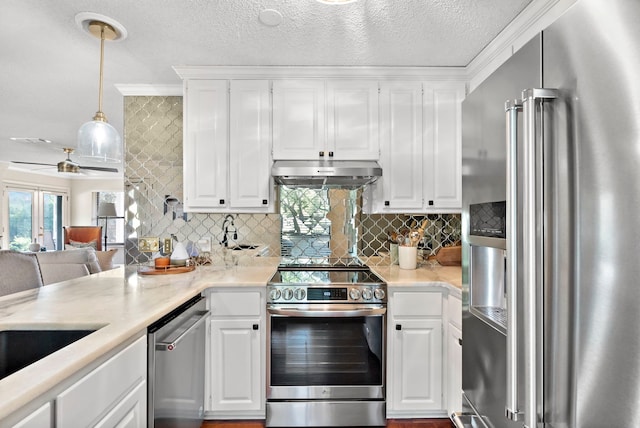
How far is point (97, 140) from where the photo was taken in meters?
1.89

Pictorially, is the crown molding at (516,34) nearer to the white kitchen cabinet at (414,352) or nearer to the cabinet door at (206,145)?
the white kitchen cabinet at (414,352)

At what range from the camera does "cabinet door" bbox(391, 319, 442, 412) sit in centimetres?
218

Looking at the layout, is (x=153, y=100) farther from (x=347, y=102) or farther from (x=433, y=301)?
(x=433, y=301)

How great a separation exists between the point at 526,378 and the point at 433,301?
1444 mm

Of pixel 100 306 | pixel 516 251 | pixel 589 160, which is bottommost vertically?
pixel 100 306

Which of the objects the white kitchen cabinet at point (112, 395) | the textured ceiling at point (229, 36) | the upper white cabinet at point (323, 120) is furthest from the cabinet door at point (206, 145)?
the white kitchen cabinet at point (112, 395)

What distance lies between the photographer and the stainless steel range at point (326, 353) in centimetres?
214

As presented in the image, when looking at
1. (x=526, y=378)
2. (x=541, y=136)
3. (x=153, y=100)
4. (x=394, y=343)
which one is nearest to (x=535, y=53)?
(x=541, y=136)

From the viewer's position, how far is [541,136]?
0.76m

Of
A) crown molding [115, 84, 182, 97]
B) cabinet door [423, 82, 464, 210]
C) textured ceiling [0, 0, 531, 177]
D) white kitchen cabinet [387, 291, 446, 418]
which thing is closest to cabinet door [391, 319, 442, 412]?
white kitchen cabinet [387, 291, 446, 418]

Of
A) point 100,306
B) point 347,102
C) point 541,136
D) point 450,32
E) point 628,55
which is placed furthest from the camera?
point 347,102

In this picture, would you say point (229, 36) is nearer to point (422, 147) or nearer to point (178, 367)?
point (422, 147)

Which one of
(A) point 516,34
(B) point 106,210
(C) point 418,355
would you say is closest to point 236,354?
(C) point 418,355

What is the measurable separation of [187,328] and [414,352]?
1.38 meters
